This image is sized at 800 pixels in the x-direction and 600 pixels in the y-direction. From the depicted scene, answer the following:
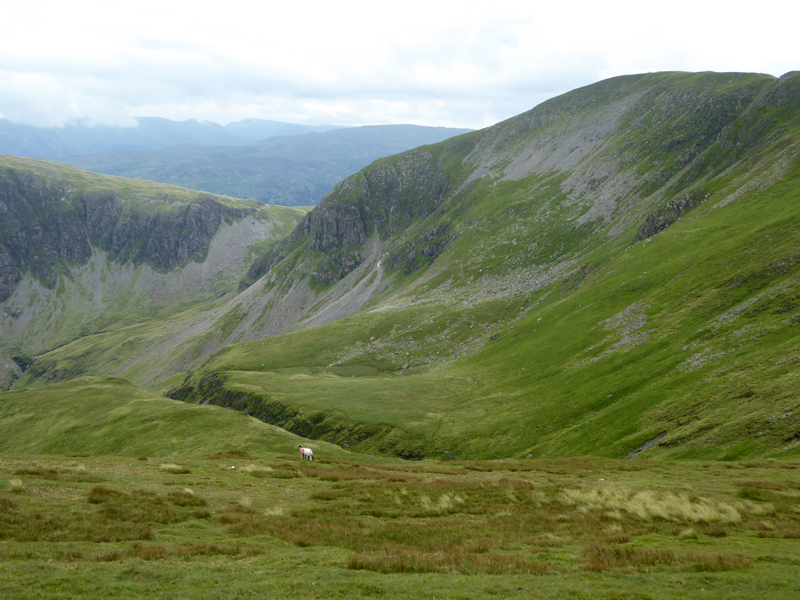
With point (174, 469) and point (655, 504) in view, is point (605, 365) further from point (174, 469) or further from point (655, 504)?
point (174, 469)

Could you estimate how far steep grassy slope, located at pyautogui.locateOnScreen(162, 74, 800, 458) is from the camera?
6550 cm

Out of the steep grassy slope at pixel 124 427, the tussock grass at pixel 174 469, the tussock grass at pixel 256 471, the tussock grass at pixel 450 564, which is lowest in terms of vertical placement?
the steep grassy slope at pixel 124 427

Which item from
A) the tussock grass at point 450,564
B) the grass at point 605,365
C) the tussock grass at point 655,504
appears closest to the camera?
the tussock grass at point 450,564

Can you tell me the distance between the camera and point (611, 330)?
9594 centimetres

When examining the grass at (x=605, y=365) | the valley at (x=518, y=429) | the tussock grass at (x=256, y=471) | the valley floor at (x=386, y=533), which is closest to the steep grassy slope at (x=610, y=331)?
the grass at (x=605, y=365)

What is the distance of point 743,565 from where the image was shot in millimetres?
19562

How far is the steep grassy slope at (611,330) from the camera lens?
6550 centimetres

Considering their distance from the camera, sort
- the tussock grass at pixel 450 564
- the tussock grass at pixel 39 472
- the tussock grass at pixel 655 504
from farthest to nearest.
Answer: the tussock grass at pixel 39 472 < the tussock grass at pixel 655 504 < the tussock grass at pixel 450 564

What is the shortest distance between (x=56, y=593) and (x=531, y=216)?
200 meters

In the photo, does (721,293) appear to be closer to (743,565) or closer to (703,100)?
(743,565)

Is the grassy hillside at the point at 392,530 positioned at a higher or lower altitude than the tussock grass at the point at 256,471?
higher

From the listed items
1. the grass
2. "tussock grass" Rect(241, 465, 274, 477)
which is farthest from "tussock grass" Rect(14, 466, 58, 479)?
the grass

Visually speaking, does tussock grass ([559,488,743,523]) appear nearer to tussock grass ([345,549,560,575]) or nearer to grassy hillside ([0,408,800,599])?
grassy hillside ([0,408,800,599])

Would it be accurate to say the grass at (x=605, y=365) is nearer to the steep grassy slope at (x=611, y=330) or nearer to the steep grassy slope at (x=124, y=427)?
the steep grassy slope at (x=611, y=330)
